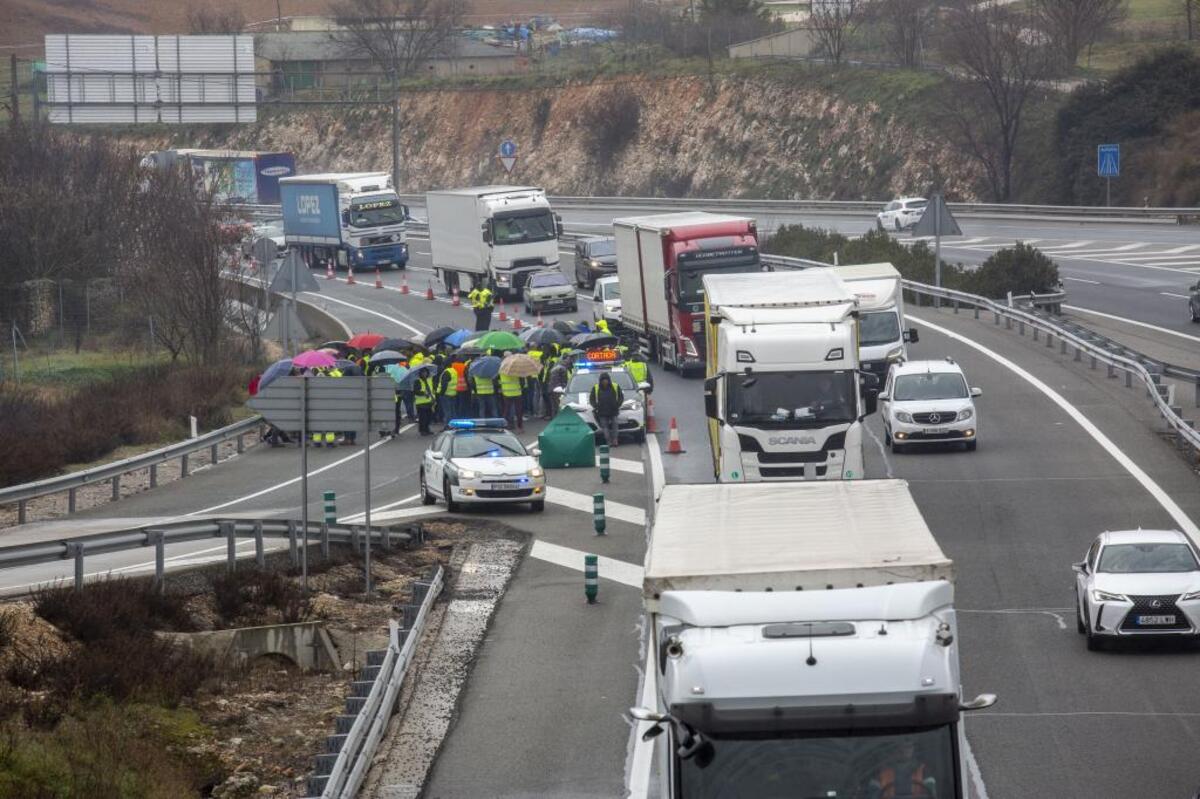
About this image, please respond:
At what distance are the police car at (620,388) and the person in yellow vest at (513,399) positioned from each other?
3.59ft

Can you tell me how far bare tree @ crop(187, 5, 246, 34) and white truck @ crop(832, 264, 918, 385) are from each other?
344 ft

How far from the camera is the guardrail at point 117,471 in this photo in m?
28.5

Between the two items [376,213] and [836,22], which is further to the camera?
[836,22]

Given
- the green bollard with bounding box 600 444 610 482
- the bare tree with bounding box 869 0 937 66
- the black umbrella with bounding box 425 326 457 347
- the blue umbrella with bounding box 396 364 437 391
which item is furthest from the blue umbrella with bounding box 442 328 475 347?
the bare tree with bounding box 869 0 937 66

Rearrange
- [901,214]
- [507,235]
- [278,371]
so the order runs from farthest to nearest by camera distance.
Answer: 1. [901,214]
2. [507,235]
3. [278,371]

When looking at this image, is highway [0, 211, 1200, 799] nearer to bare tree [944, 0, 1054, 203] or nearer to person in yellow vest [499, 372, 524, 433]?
person in yellow vest [499, 372, 524, 433]

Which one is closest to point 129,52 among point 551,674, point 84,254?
point 84,254

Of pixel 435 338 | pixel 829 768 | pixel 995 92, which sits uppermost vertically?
pixel 995 92

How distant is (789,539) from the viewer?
10.8m

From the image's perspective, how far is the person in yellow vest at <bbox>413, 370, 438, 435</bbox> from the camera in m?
37.4

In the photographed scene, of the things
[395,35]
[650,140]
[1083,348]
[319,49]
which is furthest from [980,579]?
[395,35]

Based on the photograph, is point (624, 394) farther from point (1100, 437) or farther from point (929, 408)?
point (1100, 437)

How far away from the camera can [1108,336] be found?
46688 millimetres

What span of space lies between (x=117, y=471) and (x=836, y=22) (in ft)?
266
